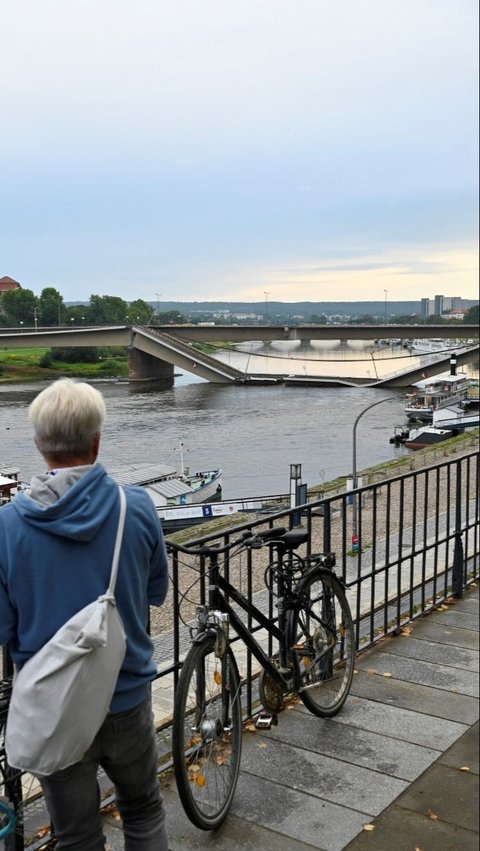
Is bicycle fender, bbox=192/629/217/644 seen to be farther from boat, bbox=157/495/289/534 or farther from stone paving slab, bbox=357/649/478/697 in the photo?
boat, bbox=157/495/289/534

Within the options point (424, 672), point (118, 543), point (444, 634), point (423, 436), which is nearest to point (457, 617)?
point (444, 634)

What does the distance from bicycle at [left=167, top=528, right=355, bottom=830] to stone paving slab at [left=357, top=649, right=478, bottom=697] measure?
31cm

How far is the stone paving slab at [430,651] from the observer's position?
388 cm

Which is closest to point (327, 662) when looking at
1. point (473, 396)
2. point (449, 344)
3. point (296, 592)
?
point (296, 592)

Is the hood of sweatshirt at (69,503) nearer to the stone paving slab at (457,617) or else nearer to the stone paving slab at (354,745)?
the stone paving slab at (354,745)

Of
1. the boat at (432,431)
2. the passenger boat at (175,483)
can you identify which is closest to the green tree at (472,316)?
the passenger boat at (175,483)

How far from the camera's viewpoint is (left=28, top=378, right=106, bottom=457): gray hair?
179 centimetres

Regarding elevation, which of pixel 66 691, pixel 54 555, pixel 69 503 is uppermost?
pixel 69 503

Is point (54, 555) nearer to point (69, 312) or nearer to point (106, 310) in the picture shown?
point (69, 312)

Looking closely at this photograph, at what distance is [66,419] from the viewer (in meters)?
1.79

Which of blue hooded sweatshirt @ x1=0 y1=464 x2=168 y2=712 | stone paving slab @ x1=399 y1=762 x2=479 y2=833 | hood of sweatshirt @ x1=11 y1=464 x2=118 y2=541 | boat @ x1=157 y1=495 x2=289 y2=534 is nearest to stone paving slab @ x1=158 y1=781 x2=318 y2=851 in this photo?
stone paving slab @ x1=399 y1=762 x2=479 y2=833

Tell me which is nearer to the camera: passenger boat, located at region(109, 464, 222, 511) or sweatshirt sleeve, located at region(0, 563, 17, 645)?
sweatshirt sleeve, located at region(0, 563, 17, 645)

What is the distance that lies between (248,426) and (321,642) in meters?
2.61

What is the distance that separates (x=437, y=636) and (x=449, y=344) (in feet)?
4.95
